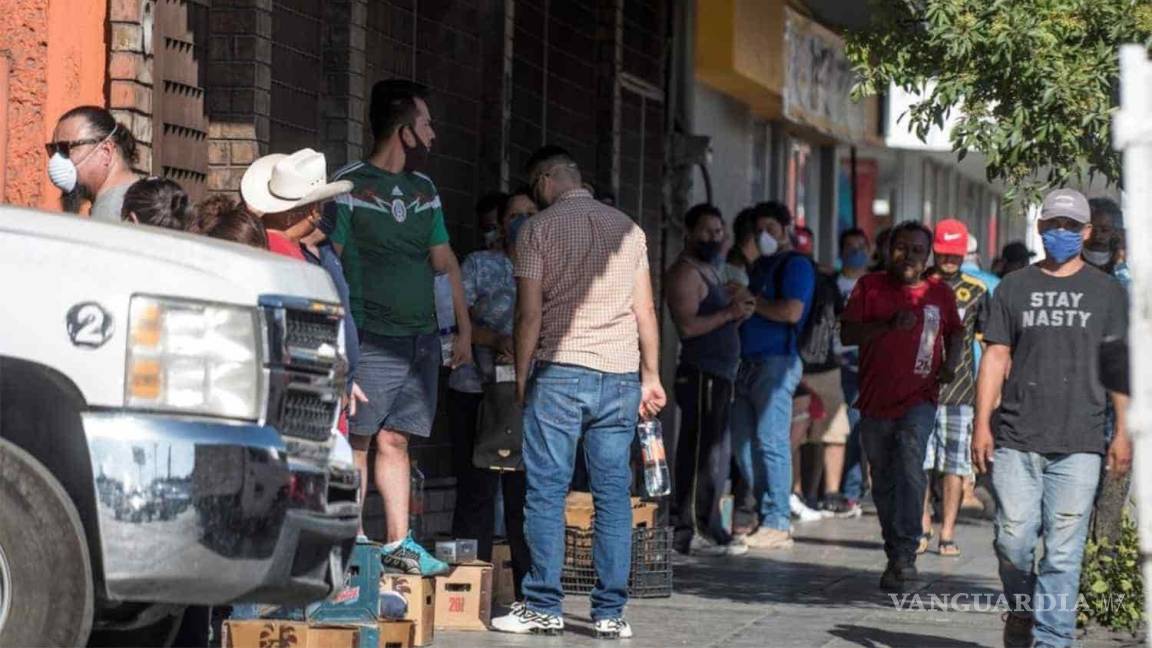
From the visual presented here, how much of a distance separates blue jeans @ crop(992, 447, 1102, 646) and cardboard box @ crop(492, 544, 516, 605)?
2.64 m

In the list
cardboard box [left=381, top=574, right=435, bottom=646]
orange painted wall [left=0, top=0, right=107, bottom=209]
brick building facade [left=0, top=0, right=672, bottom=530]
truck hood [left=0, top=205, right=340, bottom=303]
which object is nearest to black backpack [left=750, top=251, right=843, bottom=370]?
brick building facade [left=0, top=0, right=672, bottom=530]

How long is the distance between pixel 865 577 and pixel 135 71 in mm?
5685

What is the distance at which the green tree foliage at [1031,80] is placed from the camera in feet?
32.5

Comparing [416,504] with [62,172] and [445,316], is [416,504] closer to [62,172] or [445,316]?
[445,316]

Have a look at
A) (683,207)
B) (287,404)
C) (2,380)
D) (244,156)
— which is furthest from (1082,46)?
(683,207)

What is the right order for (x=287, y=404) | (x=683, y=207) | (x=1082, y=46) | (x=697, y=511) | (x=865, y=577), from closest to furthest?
(x=287, y=404) → (x=1082, y=46) → (x=865, y=577) → (x=697, y=511) → (x=683, y=207)

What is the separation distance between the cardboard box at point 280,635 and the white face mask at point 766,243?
26.3 feet

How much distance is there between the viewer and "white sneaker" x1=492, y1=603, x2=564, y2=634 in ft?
32.7

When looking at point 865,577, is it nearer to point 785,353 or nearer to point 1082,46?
point 785,353

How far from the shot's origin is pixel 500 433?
35.1 ft

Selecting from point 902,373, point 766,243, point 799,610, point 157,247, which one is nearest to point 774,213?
point 766,243

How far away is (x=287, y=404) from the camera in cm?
661

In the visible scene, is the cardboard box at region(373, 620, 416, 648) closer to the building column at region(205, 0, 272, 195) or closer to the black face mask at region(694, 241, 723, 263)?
the building column at region(205, 0, 272, 195)

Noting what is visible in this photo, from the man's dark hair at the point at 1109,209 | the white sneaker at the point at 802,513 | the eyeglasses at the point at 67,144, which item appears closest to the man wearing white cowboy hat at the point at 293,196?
the eyeglasses at the point at 67,144
